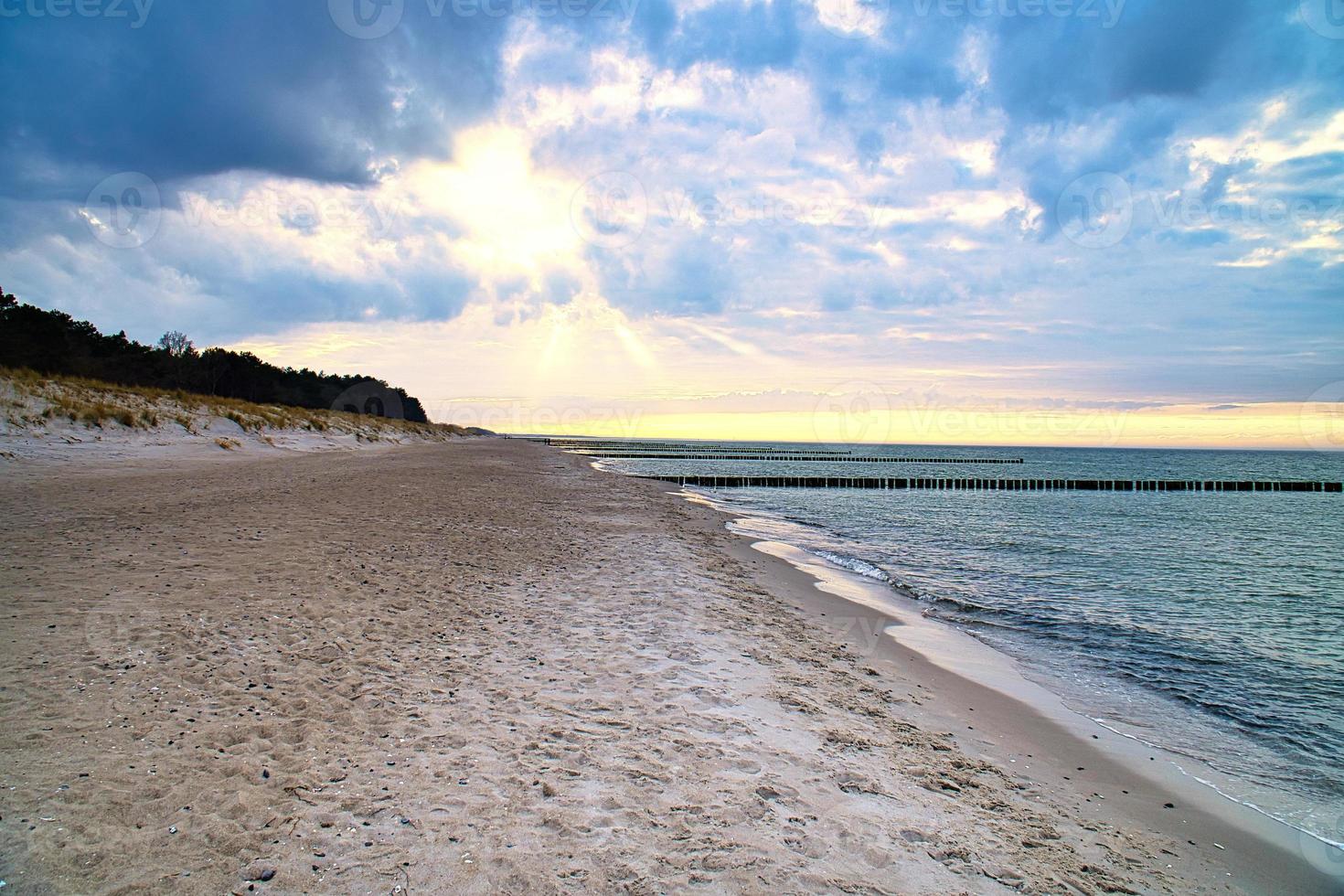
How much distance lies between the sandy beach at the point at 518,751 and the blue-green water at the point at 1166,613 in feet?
3.86

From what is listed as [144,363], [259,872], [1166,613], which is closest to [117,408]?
[259,872]

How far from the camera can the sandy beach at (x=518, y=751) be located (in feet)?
12.1

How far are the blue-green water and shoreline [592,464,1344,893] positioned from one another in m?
0.34

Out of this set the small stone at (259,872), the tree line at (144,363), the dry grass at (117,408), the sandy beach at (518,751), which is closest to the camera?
the small stone at (259,872)

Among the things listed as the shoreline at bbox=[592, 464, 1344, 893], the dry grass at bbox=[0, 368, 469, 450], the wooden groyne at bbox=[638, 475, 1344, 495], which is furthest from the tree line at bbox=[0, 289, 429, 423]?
the shoreline at bbox=[592, 464, 1344, 893]

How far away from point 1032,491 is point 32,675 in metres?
60.8

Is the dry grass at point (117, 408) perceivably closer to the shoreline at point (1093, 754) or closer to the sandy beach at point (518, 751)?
the sandy beach at point (518, 751)

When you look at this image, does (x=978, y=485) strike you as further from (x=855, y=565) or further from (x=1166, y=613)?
(x=1166, y=613)

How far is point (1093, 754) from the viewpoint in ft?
21.3

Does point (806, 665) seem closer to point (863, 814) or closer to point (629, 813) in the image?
point (863, 814)

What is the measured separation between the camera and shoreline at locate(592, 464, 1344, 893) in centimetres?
492

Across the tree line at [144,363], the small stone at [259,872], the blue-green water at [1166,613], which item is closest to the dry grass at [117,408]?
the tree line at [144,363]

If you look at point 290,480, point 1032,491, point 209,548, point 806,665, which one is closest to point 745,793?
point 806,665

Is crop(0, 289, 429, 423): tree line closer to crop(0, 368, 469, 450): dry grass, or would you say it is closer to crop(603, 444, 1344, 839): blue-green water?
crop(0, 368, 469, 450): dry grass
